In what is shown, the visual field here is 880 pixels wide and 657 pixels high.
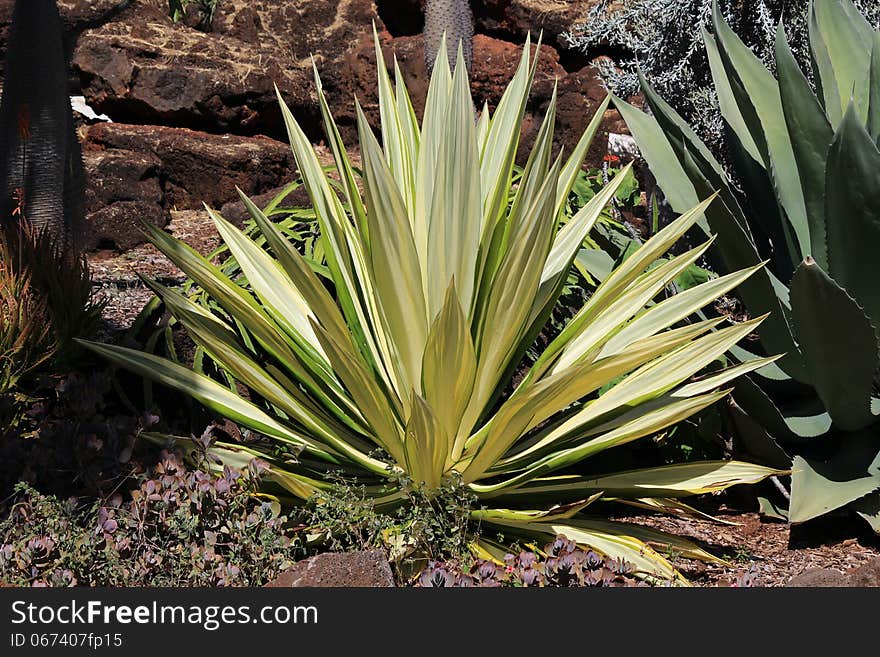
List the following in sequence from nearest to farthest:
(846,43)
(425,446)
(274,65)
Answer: (425,446)
(846,43)
(274,65)

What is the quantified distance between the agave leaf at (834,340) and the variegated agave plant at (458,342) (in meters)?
0.18

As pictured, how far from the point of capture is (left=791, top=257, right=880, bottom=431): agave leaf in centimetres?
268

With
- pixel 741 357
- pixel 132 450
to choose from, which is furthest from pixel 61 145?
pixel 741 357

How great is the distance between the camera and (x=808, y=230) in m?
3.28

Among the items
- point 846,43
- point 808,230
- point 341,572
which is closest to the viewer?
point 341,572

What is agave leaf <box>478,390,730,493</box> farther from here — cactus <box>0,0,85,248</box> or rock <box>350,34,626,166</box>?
rock <box>350,34,626,166</box>

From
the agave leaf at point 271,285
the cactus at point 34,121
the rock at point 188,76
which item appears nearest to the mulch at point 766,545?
the agave leaf at point 271,285

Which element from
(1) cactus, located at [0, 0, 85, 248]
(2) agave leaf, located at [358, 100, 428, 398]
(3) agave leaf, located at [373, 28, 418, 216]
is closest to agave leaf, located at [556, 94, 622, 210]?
(3) agave leaf, located at [373, 28, 418, 216]

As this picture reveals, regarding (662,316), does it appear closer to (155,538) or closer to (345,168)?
(345,168)

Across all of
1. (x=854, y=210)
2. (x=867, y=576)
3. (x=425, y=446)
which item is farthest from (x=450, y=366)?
(x=854, y=210)

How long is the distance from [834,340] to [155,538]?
73.9 inches

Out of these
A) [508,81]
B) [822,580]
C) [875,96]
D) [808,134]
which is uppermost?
[875,96]

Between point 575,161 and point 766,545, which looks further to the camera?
point 575,161

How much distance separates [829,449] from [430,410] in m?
1.45
